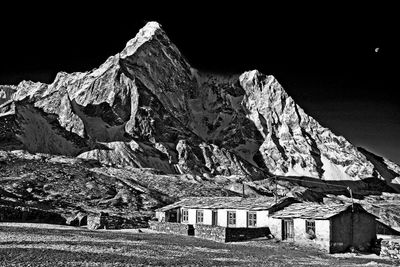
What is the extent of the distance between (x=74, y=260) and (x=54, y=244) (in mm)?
7898

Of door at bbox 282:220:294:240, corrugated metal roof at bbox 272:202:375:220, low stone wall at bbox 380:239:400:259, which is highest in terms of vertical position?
corrugated metal roof at bbox 272:202:375:220

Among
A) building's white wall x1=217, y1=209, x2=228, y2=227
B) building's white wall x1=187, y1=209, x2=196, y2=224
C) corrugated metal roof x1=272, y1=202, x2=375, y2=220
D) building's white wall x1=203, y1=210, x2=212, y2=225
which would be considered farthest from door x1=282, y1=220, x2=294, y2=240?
building's white wall x1=187, y1=209, x2=196, y2=224

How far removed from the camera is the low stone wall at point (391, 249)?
35.3 m

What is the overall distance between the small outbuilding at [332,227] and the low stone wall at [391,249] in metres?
3.98

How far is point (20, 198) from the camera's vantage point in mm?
77625

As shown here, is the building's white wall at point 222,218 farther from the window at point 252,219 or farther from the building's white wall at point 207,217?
the window at point 252,219

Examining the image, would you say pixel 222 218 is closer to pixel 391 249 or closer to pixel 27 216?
pixel 391 249

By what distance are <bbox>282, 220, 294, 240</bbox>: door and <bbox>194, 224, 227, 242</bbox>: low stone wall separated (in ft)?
20.6

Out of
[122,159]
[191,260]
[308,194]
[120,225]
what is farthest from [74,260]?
[122,159]

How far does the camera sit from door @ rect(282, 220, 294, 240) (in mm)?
44456

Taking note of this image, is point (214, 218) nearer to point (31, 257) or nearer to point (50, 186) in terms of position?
point (31, 257)

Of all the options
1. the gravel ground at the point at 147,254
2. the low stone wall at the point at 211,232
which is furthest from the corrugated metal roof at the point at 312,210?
the low stone wall at the point at 211,232

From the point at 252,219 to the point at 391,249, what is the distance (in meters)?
16.5

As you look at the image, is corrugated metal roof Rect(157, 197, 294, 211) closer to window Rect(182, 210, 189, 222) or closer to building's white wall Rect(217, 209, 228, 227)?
building's white wall Rect(217, 209, 228, 227)
